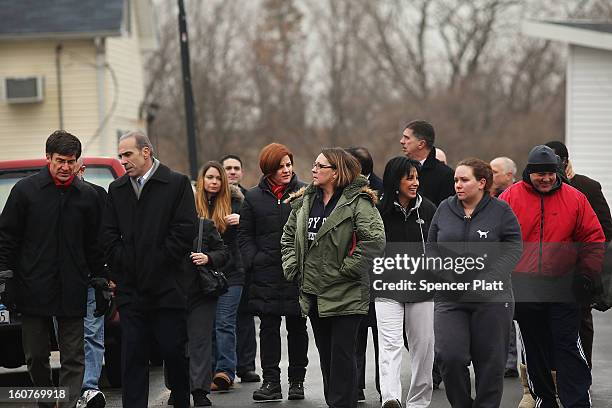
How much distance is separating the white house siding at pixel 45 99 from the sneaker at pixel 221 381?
19713 mm

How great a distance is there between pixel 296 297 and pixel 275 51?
5307 centimetres

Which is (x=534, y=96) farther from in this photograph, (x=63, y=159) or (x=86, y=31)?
(x=63, y=159)

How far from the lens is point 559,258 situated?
9.06m

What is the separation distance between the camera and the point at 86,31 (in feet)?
95.1

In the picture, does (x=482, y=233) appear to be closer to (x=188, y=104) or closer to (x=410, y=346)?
(x=410, y=346)

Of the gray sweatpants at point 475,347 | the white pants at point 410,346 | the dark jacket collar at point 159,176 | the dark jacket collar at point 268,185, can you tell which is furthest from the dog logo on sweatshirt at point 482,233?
the dark jacket collar at point 268,185

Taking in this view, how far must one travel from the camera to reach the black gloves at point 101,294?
9000 mm

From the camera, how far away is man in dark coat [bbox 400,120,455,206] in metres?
10.8

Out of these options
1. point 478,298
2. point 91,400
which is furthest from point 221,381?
point 478,298

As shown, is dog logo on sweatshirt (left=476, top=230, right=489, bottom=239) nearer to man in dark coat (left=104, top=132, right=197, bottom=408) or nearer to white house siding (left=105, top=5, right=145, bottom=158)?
man in dark coat (left=104, top=132, right=197, bottom=408)

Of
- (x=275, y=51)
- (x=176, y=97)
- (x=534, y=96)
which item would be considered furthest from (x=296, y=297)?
(x=275, y=51)

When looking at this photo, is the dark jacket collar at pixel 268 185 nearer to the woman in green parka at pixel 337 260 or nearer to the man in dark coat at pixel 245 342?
the man in dark coat at pixel 245 342

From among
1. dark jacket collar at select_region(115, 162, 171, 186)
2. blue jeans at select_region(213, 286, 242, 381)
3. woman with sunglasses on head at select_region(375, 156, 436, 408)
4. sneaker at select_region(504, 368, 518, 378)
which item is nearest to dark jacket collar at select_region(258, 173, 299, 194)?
Answer: blue jeans at select_region(213, 286, 242, 381)

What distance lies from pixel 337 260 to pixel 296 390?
1942 millimetres
